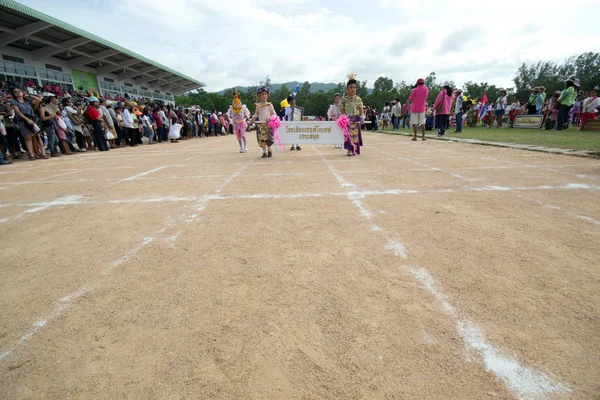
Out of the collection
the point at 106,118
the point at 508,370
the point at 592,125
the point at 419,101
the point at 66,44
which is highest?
the point at 66,44

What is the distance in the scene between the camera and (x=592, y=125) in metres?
13.1

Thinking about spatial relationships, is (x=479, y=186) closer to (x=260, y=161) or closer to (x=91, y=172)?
(x=260, y=161)

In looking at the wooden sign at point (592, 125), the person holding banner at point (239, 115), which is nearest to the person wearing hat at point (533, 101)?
the wooden sign at point (592, 125)

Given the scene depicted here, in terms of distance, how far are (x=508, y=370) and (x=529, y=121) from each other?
1878 cm

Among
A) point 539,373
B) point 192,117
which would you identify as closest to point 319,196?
point 539,373

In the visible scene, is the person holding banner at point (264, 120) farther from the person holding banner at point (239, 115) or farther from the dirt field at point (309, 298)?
the dirt field at point (309, 298)

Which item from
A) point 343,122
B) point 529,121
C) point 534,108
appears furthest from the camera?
point 534,108

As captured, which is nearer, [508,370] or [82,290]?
[508,370]

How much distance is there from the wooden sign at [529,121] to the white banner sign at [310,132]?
13.1 m

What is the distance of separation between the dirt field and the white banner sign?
14.6 ft

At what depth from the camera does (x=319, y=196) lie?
14.2 ft

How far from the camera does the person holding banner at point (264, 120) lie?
8.57 metres

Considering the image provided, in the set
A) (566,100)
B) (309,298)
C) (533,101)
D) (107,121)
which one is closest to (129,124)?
(107,121)

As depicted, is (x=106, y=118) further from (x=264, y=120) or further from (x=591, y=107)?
(x=591, y=107)
